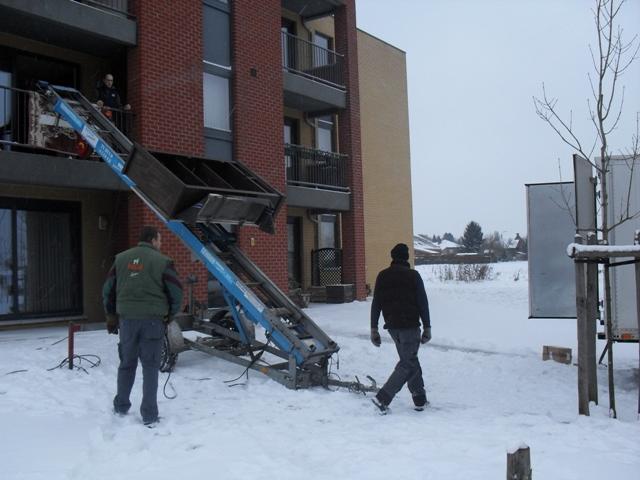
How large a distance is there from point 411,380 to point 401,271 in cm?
117

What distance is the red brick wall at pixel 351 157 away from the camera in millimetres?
17906

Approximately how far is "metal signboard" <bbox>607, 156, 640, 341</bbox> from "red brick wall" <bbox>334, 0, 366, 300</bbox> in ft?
33.1

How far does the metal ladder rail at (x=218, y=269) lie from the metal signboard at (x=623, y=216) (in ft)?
13.6

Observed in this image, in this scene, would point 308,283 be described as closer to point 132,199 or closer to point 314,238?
point 314,238

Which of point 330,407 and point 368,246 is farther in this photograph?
point 368,246

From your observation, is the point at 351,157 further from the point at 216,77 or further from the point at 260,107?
the point at 216,77

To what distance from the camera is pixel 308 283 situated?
18.5 m

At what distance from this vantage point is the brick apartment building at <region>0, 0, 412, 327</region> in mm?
11133

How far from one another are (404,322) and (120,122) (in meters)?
8.16

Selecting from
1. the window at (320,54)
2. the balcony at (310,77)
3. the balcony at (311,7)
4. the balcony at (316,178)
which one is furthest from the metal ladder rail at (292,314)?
the window at (320,54)

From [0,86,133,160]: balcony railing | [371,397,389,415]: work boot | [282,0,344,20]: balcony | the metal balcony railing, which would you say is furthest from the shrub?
[371,397,389,415]: work boot

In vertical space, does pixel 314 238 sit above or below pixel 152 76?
below

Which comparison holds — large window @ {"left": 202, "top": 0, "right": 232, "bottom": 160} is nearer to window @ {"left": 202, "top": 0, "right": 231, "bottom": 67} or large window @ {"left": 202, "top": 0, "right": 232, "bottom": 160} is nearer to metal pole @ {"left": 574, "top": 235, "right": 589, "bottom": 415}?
window @ {"left": 202, "top": 0, "right": 231, "bottom": 67}

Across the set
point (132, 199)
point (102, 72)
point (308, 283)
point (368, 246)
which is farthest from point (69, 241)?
point (368, 246)
